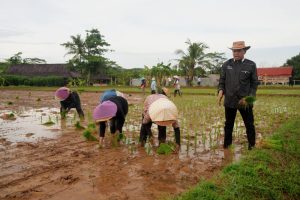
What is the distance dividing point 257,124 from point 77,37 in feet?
117

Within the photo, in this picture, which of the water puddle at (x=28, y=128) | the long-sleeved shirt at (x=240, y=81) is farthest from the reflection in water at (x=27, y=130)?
the long-sleeved shirt at (x=240, y=81)

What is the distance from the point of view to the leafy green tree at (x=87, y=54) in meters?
41.3

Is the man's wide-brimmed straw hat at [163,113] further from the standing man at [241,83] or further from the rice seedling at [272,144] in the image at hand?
the rice seedling at [272,144]

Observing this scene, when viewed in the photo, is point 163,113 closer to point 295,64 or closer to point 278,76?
point 278,76

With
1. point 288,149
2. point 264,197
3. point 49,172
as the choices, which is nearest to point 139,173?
point 49,172

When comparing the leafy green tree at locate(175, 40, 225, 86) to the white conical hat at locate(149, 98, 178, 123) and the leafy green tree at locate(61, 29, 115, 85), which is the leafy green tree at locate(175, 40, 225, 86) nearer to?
the leafy green tree at locate(61, 29, 115, 85)

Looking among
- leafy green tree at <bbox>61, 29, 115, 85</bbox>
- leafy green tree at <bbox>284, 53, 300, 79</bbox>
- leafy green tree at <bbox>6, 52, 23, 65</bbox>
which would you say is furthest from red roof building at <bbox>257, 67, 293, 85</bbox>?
leafy green tree at <bbox>6, 52, 23, 65</bbox>

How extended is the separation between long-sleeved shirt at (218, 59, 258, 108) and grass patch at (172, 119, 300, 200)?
0.99 meters

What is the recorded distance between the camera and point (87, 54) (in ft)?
137

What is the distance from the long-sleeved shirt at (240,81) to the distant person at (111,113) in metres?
1.98

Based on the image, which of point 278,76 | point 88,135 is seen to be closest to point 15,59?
point 278,76

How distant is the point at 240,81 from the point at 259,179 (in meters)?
2.25

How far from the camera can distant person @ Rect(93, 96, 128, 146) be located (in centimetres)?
571

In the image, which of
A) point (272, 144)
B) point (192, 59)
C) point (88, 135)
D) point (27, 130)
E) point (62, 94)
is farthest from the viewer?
point (192, 59)
